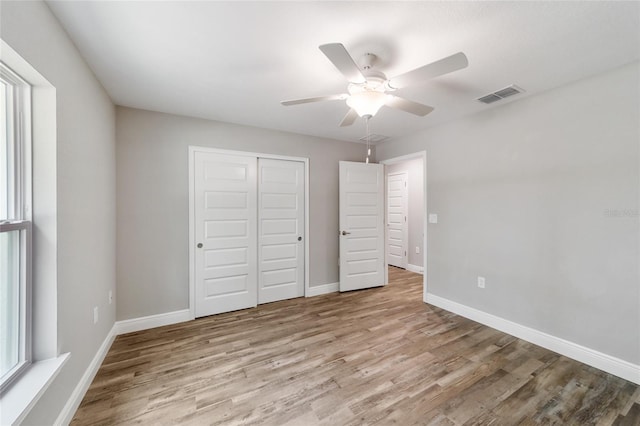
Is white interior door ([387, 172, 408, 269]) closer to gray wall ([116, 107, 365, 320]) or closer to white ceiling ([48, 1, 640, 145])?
white ceiling ([48, 1, 640, 145])

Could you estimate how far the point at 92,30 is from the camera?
157cm

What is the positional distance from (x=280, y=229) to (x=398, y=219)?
10.5 feet

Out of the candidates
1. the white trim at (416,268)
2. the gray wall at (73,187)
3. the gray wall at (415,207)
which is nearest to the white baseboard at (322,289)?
the white trim at (416,268)

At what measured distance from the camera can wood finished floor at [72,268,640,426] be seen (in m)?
1.62

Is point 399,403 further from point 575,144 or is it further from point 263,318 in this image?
point 575,144

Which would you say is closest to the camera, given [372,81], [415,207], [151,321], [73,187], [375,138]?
[73,187]

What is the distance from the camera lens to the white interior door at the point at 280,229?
3.48m

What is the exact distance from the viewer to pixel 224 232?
3.21 meters

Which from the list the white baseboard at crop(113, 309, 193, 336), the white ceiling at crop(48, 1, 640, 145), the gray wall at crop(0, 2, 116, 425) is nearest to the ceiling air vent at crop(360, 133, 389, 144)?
the white ceiling at crop(48, 1, 640, 145)

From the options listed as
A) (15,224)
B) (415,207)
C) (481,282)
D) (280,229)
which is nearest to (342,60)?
(15,224)

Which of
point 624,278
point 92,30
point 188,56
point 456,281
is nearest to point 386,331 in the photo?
point 456,281

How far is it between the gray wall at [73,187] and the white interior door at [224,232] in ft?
3.00

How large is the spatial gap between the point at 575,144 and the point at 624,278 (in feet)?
3.83

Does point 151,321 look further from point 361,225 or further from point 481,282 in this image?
point 481,282
